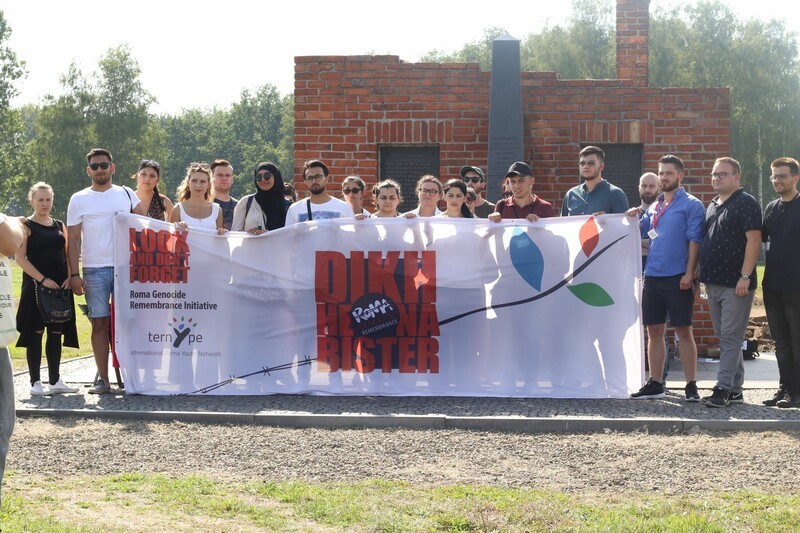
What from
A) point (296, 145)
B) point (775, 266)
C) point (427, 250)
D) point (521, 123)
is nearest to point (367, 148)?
point (296, 145)

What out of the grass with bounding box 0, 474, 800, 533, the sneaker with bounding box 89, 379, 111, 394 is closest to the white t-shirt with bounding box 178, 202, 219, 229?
the sneaker with bounding box 89, 379, 111, 394

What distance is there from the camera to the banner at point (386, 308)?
355 inches

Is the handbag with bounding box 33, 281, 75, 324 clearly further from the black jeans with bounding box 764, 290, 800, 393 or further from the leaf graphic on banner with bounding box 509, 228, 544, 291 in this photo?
the black jeans with bounding box 764, 290, 800, 393

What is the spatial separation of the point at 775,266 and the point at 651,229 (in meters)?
1.06

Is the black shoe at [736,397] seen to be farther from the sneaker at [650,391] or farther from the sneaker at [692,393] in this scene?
the sneaker at [650,391]

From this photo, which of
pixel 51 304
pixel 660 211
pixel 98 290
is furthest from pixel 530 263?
pixel 51 304

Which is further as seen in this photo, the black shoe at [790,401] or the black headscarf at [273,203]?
the black headscarf at [273,203]

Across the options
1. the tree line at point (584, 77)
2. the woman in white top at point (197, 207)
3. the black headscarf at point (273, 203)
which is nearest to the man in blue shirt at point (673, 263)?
the black headscarf at point (273, 203)

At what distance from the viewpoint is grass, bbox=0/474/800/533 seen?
4.84m

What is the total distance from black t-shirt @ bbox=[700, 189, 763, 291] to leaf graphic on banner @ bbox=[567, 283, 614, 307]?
37.5 inches

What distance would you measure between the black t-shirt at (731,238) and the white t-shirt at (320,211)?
321 cm

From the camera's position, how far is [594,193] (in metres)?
9.17

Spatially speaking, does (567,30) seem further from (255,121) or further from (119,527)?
(255,121)

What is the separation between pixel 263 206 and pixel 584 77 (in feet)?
140
